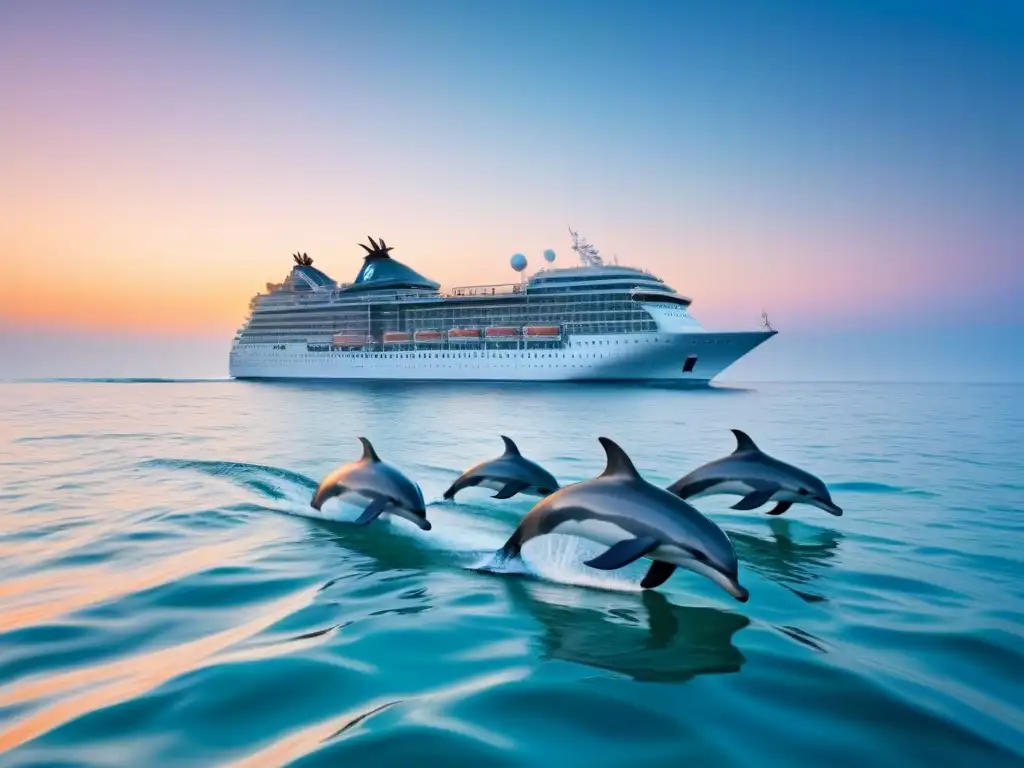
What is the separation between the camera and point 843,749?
10.5 feet

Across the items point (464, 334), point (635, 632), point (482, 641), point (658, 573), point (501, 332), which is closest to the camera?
point (482, 641)

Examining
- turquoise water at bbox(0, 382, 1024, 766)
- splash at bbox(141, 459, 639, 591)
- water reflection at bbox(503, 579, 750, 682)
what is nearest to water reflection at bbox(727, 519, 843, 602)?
turquoise water at bbox(0, 382, 1024, 766)

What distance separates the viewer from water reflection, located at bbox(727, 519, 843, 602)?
20.2 feet

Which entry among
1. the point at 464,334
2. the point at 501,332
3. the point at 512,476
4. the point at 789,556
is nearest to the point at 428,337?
the point at 464,334

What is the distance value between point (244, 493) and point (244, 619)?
279 inches

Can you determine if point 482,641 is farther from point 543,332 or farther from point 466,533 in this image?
→ point 543,332

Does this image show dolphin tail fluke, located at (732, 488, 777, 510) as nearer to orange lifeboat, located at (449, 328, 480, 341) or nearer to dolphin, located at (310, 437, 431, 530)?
dolphin, located at (310, 437, 431, 530)

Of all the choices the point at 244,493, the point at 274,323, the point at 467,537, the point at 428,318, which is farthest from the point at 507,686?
the point at 274,323

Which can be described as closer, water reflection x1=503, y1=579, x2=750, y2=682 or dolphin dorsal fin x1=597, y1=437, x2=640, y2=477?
water reflection x1=503, y1=579, x2=750, y2=682

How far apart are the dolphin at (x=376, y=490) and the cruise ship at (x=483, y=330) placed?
5979 centimetres

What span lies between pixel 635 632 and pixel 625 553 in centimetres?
60

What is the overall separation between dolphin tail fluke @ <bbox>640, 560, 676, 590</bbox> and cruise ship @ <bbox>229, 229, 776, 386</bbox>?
6125 centimetres

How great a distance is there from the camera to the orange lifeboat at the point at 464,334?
252 feet

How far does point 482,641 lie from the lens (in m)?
4.54
